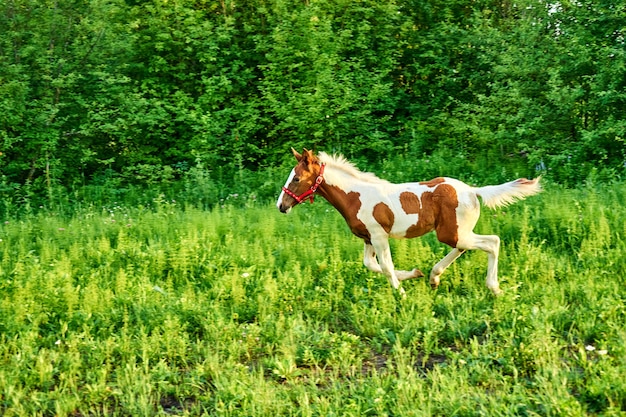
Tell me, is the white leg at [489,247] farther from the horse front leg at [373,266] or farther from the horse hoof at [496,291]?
the horse front leg at [373,266]

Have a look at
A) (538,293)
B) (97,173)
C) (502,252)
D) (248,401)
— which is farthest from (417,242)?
(97,173)

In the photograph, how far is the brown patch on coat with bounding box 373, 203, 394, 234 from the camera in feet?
21.3

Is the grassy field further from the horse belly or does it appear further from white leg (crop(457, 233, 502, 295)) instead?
the horse belly

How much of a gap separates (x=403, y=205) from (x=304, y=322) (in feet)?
4.91

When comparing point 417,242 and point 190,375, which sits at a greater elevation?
point 417,242

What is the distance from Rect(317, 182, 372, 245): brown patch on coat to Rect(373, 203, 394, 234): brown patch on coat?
156 millimetres

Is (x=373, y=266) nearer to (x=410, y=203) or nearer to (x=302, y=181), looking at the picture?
(x=410, y=203)

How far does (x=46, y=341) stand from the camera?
5883 millimetres

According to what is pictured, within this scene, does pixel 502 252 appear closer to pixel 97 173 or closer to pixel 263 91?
pixel 263 91

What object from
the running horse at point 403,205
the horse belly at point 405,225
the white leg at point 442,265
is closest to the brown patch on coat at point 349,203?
the running horse at point 403,205

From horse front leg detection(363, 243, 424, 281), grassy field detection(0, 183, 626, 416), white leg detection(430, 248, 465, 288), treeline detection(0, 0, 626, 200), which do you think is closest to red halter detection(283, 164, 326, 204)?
horse front leg detection(363, 243, 424, 281)

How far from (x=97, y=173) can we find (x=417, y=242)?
798 centimetres

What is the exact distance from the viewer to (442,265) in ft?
21.8

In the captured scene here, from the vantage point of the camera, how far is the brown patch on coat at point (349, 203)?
6.54 m
